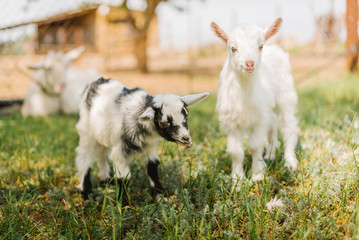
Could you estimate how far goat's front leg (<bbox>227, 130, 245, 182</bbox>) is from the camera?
3186mm

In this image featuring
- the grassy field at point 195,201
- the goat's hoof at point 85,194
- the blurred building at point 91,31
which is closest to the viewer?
the grassy field at point 195,201

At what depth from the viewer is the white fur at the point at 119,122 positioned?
102 inches

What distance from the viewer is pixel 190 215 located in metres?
2.42

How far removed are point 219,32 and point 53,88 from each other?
16.8 ft

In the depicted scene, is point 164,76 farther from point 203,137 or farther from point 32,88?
point 203,137

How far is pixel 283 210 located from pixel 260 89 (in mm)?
1235

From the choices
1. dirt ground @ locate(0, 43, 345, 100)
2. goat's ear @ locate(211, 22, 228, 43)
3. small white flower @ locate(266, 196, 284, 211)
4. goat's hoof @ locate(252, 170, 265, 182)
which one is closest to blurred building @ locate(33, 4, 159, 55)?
dirt ground @ locate(0, 43, 345, 100)

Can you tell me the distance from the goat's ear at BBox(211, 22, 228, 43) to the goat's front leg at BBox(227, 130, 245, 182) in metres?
0.92

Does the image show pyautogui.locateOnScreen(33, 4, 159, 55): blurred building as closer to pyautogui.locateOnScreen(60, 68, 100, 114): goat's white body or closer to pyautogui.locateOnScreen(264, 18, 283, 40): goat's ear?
pyautogui.locateOnScreen(60, 68, 100, 114): goat's white body

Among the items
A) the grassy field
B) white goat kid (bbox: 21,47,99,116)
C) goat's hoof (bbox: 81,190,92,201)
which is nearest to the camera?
the grassy field

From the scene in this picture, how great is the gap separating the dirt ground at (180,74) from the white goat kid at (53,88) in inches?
41.8

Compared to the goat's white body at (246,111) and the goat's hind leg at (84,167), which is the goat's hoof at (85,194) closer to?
the goat's hind leg at (84,167)

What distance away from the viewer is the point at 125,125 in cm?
284

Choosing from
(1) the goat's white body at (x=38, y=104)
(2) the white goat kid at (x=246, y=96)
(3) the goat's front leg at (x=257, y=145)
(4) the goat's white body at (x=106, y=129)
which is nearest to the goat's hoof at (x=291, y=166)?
(2) the white goat kid at (x=246, y=96)
